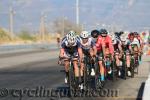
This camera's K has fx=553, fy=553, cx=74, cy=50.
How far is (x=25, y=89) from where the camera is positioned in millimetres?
16875

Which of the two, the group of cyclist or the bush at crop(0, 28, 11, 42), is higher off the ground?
the group of cyclist

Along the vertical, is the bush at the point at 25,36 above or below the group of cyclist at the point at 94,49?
below

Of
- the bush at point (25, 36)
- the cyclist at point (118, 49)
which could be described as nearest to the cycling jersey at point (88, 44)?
the cyclist at point (118, 49)

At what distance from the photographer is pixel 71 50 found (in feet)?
50.8

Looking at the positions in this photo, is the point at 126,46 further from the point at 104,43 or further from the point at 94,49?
the point at 94,49

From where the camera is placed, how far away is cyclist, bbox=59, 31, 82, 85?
596 inches

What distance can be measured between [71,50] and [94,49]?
1448 millimetres

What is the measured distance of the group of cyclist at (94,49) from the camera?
15.3 m

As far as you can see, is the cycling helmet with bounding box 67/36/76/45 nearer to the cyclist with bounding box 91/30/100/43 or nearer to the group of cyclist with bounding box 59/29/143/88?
the group of cyclist with bounding box 59/29/143/88

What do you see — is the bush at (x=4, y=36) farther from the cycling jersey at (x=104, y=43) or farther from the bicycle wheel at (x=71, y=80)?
the bicycle wheel at (x=71, y=80)

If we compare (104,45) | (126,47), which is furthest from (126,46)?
(104,45)

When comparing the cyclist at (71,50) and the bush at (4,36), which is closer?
the cyclist at (71,50)

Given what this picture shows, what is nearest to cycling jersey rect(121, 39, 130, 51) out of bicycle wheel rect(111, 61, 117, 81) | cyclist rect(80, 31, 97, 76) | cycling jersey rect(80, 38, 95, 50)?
bicycle wheel rect(111, 61, 117, 81)

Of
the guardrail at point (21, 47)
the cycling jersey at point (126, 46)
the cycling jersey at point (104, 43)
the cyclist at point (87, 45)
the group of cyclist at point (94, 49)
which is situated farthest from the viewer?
the guardrail at point (21, 47)
